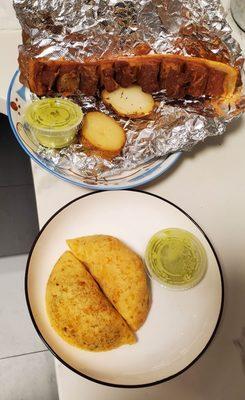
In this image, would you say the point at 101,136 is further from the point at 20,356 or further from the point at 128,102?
the point at 20,356

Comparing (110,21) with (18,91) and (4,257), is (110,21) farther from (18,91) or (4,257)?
(4,257)

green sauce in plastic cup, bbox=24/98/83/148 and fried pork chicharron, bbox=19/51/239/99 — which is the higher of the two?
fried pork chicharron, bbox=19/51/239/99

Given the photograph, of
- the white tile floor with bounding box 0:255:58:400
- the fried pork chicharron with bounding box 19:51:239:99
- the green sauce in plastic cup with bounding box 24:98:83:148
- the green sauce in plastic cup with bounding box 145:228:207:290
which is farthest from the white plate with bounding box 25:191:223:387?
the white tile floor with bounding box 0:255:58:400

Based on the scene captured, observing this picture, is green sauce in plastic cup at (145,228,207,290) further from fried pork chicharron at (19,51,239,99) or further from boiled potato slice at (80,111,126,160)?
fried pork chicharron at (19,51,239,99)

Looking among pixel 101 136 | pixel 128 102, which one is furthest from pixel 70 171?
pixel 128 102

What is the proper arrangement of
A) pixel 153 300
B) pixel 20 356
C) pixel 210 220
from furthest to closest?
pixel 20 356, pixel 210 220, pixel 153 300

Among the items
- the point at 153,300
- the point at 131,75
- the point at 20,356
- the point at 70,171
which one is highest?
the point at 131,75
